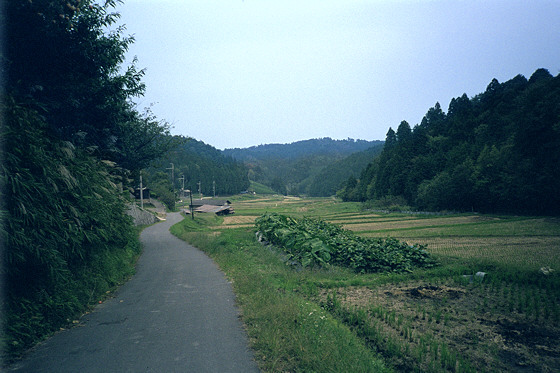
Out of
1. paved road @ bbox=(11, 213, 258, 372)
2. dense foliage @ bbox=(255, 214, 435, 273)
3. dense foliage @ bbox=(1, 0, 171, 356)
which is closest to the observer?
paved road @ bbox=(11, 213, 258, 372)

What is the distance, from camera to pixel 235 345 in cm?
495

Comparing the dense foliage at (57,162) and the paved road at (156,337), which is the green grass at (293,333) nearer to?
the paved road at (156,337)

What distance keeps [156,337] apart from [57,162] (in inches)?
179

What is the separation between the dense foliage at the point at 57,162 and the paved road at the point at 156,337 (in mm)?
545

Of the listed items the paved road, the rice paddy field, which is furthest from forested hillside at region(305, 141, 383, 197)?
the paved road

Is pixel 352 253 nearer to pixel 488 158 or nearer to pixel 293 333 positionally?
pixel 293 333

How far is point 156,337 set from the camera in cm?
529

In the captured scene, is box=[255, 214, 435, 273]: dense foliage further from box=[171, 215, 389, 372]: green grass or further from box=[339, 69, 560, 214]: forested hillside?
box=[339, 69, 560, 214]: forested hillside

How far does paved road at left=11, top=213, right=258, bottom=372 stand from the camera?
4.35 metres

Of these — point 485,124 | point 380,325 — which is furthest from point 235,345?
point 485,124

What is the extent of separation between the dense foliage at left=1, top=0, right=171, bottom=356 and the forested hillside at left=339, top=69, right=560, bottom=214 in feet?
130

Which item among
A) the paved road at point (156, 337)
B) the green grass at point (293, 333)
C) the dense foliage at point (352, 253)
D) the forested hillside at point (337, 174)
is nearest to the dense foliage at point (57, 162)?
the paved road at point (156, 337)

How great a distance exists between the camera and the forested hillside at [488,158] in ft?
110

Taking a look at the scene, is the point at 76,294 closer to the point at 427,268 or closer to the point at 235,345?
the point at 235,345
